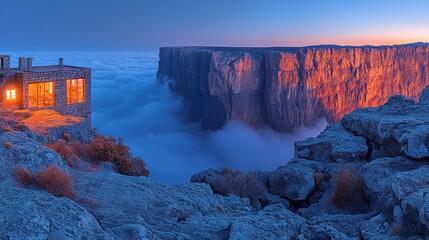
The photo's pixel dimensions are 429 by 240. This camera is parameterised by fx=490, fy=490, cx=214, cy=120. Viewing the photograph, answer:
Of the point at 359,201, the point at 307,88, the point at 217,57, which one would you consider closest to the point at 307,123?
the point at 307,88

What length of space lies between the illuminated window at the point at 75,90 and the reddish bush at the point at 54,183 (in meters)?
18.1

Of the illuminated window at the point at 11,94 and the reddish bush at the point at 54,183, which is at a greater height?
the illuminated window at the point at 11,94

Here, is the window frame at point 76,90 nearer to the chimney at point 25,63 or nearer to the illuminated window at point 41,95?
the illuminated window at point 41,95

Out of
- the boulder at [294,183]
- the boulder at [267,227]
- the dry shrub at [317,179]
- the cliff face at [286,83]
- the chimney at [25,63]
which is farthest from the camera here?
the cliff face at [286,83]

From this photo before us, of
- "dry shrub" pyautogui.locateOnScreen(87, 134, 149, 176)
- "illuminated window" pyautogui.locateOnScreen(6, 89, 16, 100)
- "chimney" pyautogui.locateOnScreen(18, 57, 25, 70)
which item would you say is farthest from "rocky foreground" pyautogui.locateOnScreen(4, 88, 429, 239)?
"chimney" pyautogui.locateOnScreen(18, 57, 25, 70)

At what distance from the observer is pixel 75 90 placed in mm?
26203

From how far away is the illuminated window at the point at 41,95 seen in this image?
78.1 feet

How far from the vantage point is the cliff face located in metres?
53.3

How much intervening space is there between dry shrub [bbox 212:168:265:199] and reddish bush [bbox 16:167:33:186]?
220 inches

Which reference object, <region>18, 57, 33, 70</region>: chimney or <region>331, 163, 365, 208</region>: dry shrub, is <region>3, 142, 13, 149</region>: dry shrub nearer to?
<region>331, 163, 365, 208</region>: dry shrub

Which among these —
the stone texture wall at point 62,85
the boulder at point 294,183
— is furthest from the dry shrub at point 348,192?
the stone texture wall at point 62,85

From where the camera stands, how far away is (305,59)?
5422cm

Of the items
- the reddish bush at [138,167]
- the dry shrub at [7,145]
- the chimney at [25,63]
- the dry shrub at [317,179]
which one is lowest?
the reddish bush at [138,167]

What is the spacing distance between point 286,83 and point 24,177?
47.2m
